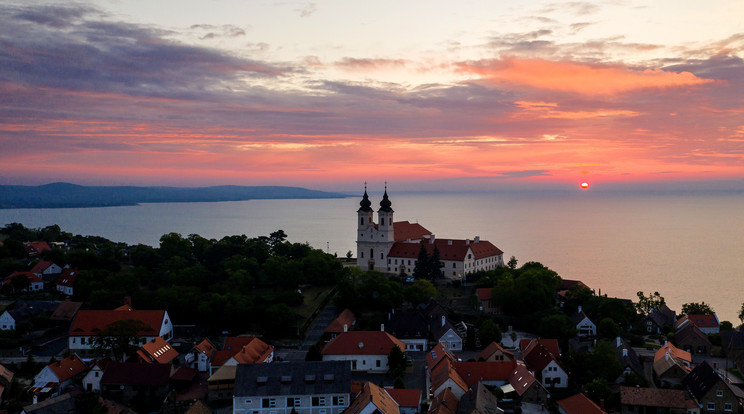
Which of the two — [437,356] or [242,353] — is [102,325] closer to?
[242,353]

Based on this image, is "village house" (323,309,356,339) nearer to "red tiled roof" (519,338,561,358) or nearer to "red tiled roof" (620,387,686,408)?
"red tiled roof" (519,338,561,358)

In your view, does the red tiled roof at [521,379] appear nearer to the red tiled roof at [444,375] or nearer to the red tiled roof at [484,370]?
the red tiled roof at [484,370]

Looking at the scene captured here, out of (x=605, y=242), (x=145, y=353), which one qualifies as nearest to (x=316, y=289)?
(x=145, y=353)

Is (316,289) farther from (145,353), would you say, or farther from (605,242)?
(605,242)

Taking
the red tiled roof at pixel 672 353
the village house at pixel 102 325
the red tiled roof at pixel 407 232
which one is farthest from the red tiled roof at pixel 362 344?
the red tiled roof at pixel 407 232

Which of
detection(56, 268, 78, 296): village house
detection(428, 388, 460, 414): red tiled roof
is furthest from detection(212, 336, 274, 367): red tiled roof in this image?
detection(56, 268, 78, 296): village house
